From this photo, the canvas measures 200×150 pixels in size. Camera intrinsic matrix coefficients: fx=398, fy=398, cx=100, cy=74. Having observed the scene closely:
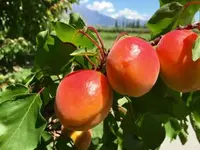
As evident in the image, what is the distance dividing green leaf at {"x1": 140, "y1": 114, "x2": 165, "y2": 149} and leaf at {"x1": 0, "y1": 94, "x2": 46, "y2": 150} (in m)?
0.28

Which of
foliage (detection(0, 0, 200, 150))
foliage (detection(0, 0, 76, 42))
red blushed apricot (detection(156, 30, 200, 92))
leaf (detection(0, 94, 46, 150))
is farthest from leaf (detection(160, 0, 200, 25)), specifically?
foliage (detection(0, 0, 76, 42))

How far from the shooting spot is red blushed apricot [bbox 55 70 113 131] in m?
0.74

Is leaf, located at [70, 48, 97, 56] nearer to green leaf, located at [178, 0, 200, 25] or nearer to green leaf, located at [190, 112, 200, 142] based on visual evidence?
green leaf, located at [178, 0, 200, 25]

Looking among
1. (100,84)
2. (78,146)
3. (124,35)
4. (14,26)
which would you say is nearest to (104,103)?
(100,84)

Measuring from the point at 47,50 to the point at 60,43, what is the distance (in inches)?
1.4

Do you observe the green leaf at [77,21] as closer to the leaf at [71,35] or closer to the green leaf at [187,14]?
the leaf at [71,35]

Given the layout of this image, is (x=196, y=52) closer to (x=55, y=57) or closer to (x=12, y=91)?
(x=55, y=57)

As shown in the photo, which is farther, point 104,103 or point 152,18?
point 152,18

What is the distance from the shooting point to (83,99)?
29.2 inches

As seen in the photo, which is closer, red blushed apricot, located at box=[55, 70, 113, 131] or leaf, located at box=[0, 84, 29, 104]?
red blushed apricot, located at box=[55, 70, 113, 131]

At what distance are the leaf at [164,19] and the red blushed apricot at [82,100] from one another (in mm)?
222

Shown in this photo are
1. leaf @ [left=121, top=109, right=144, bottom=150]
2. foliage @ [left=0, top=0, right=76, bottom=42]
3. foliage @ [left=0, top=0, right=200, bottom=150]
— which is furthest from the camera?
foliage @ [left=0, top=0, right=76, bottom=42]

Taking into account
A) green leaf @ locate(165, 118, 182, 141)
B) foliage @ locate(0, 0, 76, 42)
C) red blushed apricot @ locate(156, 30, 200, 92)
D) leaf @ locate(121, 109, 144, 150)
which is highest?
red blushed apricot @ locate(156, 30, 200, 92)

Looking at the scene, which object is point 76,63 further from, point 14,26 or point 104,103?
point 14,26
